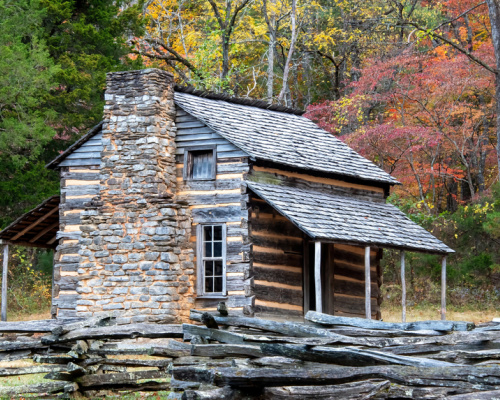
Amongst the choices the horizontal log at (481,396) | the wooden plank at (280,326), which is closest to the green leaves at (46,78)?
the wooden plank at (280,326)

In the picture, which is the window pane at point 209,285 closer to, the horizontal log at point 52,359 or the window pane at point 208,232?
the window pane at point 208,232

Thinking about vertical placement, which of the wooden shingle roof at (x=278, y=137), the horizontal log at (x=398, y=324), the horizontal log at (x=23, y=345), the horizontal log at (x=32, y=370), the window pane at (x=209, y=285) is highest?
the wooden shingle roof at (x=278, y=137)

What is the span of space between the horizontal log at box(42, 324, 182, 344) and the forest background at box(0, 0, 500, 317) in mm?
12156

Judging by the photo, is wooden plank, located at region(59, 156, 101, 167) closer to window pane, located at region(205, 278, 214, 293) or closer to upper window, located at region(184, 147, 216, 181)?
upper window, located at region(184, 147, 216, 181)

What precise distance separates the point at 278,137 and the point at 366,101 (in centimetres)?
1021

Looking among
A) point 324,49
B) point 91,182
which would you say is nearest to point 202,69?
point 324,49

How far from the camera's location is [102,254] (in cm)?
1723

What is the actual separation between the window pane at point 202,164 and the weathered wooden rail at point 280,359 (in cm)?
619

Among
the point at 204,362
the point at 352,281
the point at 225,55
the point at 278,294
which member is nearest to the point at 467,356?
the point at 204,362

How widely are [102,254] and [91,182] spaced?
7.13 ft

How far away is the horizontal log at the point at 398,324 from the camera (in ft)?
28.8

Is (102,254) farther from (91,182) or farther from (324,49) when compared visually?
(324,49)

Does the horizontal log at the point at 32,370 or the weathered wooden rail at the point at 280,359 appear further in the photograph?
the horizontal log at the point at 32,370

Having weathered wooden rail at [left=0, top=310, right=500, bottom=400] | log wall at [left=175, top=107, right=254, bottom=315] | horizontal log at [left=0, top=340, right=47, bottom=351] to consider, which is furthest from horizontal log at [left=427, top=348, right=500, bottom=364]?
log wall at [left=175, top=107, right=254, bottom=315]
